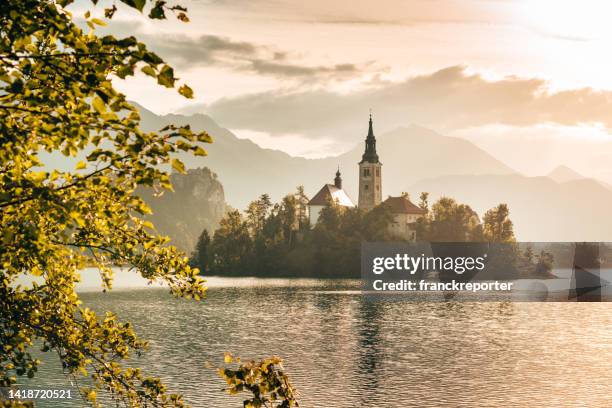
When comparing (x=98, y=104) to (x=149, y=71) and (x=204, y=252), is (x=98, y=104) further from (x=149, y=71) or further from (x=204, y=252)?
(x=204, y=252)

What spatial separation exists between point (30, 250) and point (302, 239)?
593ft

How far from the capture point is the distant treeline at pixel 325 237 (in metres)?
177

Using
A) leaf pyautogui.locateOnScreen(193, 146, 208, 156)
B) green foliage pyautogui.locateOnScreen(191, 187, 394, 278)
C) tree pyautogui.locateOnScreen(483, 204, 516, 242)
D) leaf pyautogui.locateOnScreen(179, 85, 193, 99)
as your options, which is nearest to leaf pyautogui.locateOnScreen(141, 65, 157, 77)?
leaf pyautogui.locateOnScreen(179, 85, 193, 99)

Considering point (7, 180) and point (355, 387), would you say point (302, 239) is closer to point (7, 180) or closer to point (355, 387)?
point (355, 387)

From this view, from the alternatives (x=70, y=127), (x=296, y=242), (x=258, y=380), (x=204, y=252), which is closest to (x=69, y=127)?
(x=70, y=127)

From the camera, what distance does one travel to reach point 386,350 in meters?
55.2

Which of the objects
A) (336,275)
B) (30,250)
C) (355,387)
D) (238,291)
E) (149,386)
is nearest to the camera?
(30,250)

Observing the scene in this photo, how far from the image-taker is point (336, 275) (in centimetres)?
17988

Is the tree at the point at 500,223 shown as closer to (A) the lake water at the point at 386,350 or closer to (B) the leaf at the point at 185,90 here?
(A) the lake water at the point at 386,350

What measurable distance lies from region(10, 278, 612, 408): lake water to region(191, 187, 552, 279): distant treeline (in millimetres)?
76393

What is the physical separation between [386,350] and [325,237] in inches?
5004

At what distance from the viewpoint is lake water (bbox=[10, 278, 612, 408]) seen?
1567 inches

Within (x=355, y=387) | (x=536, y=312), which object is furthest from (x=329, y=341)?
(x=536, y=312)

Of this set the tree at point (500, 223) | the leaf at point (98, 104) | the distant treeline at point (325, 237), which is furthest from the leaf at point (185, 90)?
the tree at point (500, 223)
